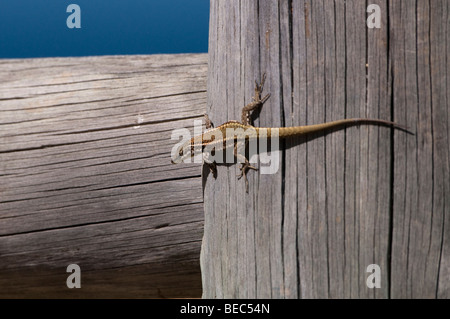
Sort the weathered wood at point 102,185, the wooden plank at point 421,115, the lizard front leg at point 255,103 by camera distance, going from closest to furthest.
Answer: the wooden plank at point 421,115, the lizard front leg at point 255,103, the weathered wood at point 102,185

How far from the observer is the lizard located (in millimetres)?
2420

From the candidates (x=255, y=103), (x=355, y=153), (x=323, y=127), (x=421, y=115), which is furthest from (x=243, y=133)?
(x=421, y=115)

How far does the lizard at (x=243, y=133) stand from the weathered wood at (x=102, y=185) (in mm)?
129

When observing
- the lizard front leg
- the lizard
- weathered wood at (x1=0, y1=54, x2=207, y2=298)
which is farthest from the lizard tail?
weathered wood at (x1=0, y1=54, x2=207, y2=298)

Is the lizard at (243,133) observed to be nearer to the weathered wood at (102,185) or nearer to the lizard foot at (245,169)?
the lizard foot at (245,169)

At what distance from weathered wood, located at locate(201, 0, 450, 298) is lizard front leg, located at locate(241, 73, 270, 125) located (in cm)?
3

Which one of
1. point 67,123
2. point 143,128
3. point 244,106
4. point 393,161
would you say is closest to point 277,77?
point 244,106

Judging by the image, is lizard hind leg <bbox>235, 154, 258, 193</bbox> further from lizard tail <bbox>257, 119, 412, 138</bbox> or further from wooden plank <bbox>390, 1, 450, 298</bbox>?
wooden plank <bbox>390, 1, 450, 298</bbox>

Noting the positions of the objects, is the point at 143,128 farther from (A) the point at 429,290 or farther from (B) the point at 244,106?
(A) the point at 429,290

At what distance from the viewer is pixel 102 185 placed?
10.3ft

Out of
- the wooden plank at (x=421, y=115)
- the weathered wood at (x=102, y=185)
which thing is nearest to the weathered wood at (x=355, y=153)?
the wooden plank at (x=421, y=115)

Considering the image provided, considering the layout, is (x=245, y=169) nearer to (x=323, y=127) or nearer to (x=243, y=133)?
(x=243, y=133)

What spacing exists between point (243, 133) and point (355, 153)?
0.63 meters

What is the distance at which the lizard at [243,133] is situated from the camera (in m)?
2.42
